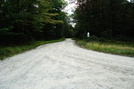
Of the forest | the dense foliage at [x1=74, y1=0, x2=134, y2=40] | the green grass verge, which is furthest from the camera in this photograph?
the dense foliage at [x1=74, y1=0, x2=134, y2=40]

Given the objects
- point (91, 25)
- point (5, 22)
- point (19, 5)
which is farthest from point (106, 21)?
point (5, 22)

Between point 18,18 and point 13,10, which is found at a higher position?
point 13,10

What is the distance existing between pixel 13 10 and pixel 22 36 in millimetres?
4177

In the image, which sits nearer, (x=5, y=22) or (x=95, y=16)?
(x=5, y=22)

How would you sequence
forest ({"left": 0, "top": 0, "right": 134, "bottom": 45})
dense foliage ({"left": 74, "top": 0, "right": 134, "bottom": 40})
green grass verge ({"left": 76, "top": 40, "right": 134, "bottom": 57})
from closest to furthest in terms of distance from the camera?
green grass verge ({"left": 76, "top": 40, "right": 134, "bottom": 57})
forest ({"left": 0, "top": 0, "right": 134, "bottom": 45})
dense foliage ({"left": 74, "top": 0, "right": 134, "bottom": 40})

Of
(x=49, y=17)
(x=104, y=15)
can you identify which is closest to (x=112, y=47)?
(x=49, y=17)

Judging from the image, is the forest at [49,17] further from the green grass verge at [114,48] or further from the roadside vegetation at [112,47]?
the green grass verge at [114,48]

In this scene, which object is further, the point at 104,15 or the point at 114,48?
the point at 104,15

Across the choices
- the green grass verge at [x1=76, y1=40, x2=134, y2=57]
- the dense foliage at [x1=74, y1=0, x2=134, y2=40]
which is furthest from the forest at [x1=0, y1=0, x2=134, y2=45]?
the green grass verge at [x1=76, y1=40, x2=134, y2=57]

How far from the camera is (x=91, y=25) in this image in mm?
18219

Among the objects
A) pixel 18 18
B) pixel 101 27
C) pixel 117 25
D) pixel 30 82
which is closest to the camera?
pixel 30 82

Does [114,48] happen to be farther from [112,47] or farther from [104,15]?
[104,15]

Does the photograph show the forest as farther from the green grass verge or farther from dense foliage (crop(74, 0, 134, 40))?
the green grass verge

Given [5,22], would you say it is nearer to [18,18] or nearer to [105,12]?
[18,18]
